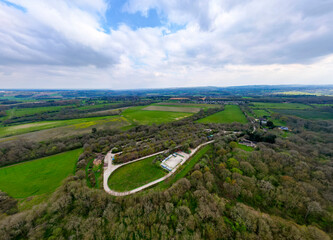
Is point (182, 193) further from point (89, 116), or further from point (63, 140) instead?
Result: point (89, 116)

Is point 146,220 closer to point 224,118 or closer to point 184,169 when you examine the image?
point 184,169

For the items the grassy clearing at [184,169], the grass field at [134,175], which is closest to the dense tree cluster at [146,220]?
the grassy clearing at [184,169]

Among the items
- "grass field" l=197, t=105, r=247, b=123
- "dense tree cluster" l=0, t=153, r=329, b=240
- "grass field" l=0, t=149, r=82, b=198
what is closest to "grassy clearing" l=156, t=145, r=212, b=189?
"dense tree cluster" l=0, t=153, r=329, b=240

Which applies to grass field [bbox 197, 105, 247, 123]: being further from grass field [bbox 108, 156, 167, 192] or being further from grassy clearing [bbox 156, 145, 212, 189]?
grass field [bbox 108, 156, 167, 192]

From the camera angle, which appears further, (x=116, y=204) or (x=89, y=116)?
(x=89, y=116)

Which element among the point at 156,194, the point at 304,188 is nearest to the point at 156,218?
the point at 156,194
